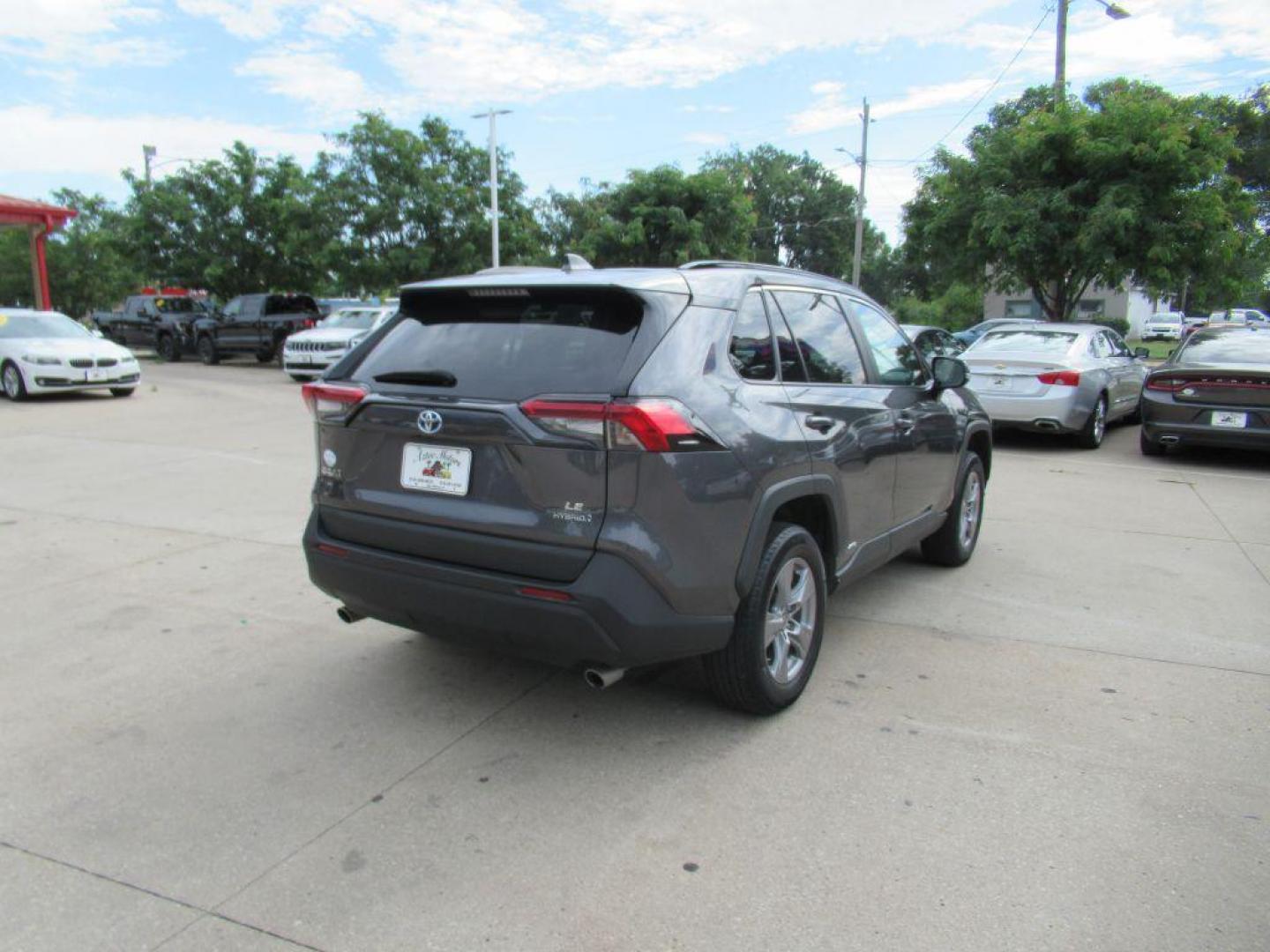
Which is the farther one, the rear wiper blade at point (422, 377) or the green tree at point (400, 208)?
the green tree at point (400, 208)

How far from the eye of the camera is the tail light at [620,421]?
2.98m

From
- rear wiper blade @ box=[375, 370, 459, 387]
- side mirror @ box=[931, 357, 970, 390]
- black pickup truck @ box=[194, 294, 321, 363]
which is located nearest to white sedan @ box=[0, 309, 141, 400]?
black pickup truck @ box=[194, 294, 321, 363]

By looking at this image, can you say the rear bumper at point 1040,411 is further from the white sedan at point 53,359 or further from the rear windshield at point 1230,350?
the white sedan at point 53,359

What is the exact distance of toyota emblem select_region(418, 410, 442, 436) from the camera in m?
3.27

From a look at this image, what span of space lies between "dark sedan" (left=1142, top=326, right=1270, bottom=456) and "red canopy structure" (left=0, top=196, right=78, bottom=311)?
2360cm

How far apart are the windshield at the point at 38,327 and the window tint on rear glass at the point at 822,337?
15197 mm

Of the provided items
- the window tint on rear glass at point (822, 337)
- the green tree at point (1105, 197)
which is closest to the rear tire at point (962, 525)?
the window tint on rear glass at point (822, 337)

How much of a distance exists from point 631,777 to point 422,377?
1.62 meters

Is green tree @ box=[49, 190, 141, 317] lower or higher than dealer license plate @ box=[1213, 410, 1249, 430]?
higher

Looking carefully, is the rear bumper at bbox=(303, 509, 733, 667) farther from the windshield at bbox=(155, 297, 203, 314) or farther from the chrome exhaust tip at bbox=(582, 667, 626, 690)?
the windshield at bbox=(155, 297, 203, 314)

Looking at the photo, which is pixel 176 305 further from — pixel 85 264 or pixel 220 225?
pixel 85 264

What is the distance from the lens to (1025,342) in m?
11.6

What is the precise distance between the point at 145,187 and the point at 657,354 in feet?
95.9

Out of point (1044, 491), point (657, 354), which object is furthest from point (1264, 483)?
point (657, 354)
